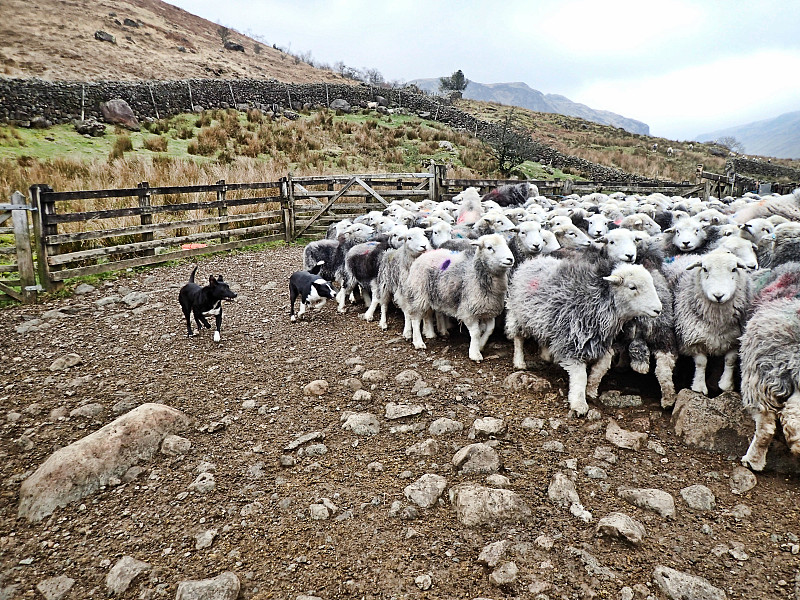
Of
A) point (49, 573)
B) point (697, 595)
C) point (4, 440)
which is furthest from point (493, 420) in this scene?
point (4, 440)

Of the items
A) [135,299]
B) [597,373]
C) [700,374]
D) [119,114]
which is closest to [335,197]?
[135,299]

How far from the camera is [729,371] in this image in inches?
155

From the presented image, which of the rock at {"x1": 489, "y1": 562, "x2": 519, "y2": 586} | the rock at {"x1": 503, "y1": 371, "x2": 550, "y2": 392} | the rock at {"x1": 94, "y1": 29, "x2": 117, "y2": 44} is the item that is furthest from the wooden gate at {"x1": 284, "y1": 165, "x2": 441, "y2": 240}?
the rock at {"x1": 94, "y1": 29, "x2": 117, "y2": 44}

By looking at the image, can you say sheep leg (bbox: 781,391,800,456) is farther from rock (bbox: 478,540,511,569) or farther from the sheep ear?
rock (bbox: 478,540,511,569)

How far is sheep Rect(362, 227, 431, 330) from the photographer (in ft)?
19.9

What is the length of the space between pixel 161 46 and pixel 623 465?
2297 inches

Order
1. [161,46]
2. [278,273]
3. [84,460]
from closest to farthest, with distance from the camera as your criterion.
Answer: [84,460], [278,273], [161,46]

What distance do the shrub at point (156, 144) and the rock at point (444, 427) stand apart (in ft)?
57.0

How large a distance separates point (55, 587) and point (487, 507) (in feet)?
8.22

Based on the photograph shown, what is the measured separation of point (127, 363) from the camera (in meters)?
5.22

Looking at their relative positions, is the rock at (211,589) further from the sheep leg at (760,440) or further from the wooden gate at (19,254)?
the wooden gate at (19,254)

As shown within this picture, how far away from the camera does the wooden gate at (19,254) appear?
6.85 metres

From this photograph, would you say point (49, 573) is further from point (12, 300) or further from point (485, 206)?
point (485, 206)

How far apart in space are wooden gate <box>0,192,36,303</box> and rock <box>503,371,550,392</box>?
757 cm
